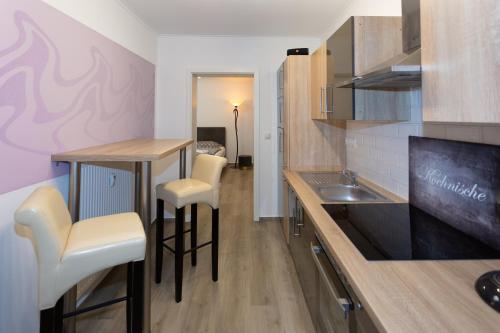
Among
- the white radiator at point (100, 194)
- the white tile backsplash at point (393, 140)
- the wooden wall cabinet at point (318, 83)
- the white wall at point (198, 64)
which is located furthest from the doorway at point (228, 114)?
the white tile backsplash at point (393, 140)

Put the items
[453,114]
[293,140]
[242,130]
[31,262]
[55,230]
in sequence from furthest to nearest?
1. [242,130]
2. [293,140]
3. [31,262]
4. [55,230]
5. [453,114]

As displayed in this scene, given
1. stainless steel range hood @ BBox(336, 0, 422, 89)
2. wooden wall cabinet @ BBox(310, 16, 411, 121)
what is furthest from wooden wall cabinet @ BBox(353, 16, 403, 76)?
stainless steel range hood @ BBox(336, 0, 422, 89)

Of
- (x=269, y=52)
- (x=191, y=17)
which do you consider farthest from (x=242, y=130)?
(x=191, y=17)

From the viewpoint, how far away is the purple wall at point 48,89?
4.37 feet

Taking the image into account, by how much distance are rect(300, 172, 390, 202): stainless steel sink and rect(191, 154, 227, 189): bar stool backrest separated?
0.75 m

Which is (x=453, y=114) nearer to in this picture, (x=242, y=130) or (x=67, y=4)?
(x=67, y=4)

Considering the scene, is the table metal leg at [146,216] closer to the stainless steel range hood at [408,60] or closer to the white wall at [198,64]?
the stainless steel range hood at [408,60]

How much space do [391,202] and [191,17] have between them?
105 inches

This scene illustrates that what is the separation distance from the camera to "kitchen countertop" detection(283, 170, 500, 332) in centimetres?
65

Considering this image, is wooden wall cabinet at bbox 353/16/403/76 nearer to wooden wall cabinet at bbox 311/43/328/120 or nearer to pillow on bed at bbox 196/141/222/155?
wooden wall cabinet at bbox 311/43/328/120

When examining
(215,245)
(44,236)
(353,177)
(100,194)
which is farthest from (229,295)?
(44,236)

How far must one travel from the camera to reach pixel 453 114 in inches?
32.6

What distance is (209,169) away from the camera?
7.77 ft

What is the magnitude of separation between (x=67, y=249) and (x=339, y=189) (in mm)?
1864
